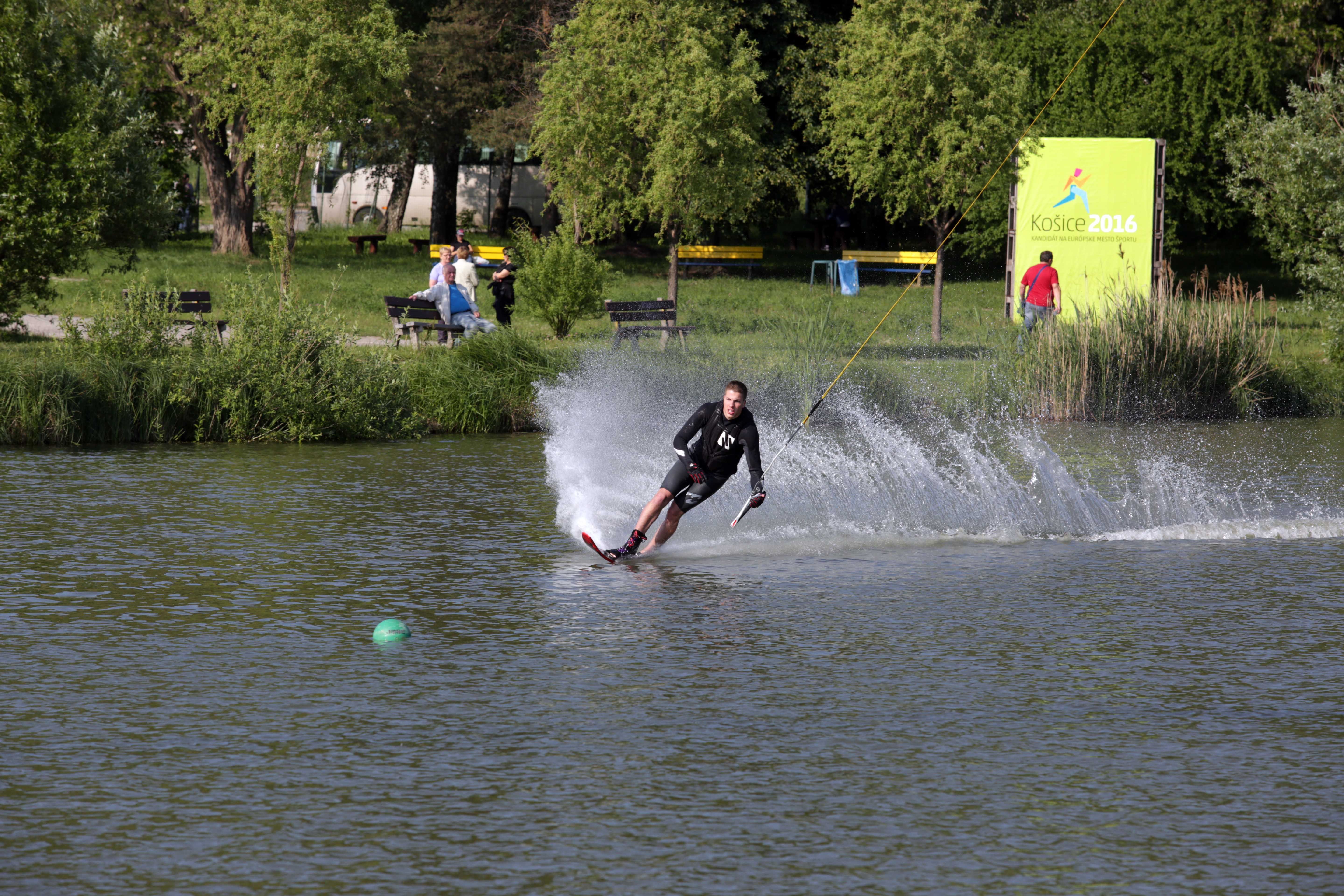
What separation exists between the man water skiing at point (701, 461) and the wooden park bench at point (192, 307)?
9.01m

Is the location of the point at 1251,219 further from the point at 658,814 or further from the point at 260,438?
the point at 658,814

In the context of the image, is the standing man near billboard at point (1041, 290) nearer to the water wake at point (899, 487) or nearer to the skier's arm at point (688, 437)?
the water wake at point (899, 487)

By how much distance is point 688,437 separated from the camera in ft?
40.2

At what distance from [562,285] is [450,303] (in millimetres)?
2606

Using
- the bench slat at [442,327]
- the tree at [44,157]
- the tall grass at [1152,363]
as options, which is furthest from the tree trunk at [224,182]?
the tall grass at [1152,363]

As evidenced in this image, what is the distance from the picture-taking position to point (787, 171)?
4134cm

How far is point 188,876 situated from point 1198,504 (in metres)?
11.0

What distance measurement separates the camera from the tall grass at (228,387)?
59.6 feet

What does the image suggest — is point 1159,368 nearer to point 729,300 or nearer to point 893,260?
point 729,300

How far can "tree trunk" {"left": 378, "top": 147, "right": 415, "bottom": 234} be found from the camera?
181ft

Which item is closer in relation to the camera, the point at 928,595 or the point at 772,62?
the point at 928,595

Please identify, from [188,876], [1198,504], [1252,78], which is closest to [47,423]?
[1198,504]

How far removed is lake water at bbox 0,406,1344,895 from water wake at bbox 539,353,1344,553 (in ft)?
0.25

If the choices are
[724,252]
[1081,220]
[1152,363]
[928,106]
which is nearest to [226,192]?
[724,252]
